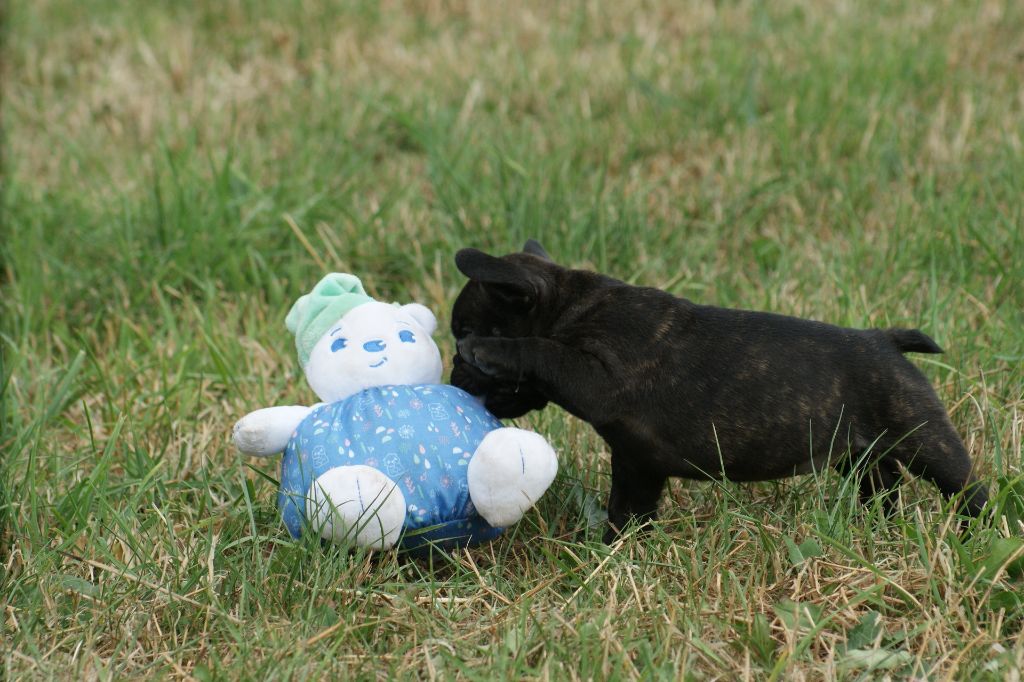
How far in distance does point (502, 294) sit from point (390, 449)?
1.93 ft

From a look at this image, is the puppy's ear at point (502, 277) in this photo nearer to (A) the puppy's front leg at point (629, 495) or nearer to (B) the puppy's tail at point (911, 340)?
(A) the puppy's front leg at point (629, 495)

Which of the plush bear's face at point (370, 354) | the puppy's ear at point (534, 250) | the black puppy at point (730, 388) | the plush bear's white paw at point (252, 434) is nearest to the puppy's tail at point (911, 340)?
the black puppy at point (730, 388)

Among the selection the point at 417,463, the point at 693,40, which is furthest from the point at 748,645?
the point at 693,40

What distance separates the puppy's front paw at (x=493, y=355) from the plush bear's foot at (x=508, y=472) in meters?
0.17

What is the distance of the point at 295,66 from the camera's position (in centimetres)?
806

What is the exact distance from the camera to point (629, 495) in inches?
137

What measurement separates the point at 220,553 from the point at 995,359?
2880 millimetres

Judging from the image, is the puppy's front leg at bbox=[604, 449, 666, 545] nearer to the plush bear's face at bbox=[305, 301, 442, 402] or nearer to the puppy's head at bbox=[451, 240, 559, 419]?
the puppy's head at bbox=[451, 240, 559, 419]

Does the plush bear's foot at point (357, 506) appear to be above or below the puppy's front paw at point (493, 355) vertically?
below

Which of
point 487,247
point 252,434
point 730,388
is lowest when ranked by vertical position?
point 487,247

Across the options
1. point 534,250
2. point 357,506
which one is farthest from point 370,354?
point 534,250

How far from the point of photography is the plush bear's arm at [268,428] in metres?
3.40

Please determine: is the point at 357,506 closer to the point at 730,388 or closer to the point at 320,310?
the point at 320,310

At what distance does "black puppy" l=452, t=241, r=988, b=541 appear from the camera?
324cm
